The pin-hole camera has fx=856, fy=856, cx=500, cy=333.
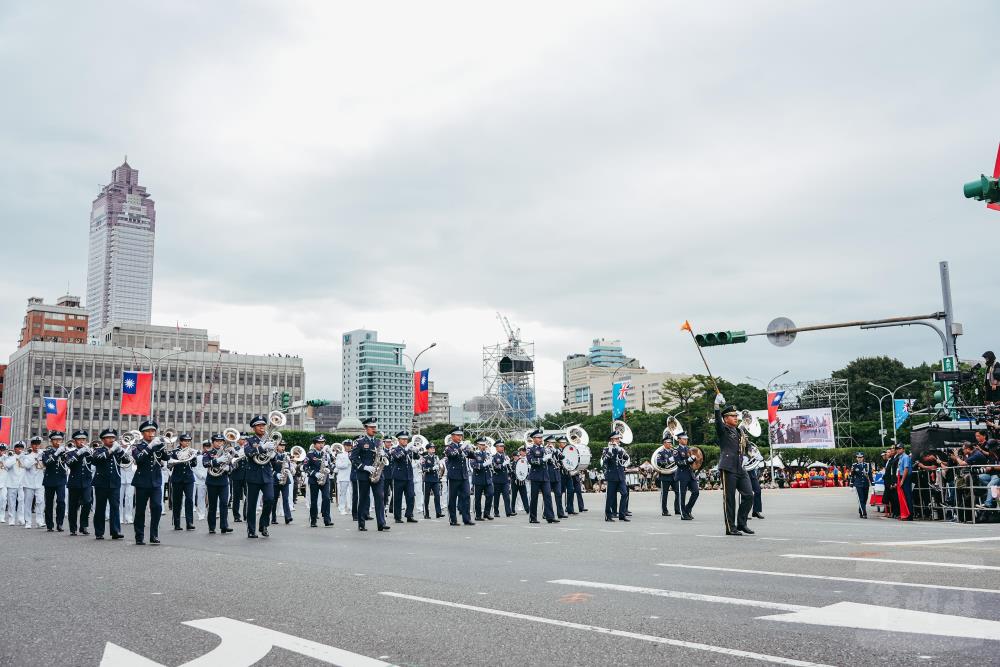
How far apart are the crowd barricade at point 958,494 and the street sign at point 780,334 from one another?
448cm

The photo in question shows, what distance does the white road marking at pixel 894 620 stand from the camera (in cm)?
602

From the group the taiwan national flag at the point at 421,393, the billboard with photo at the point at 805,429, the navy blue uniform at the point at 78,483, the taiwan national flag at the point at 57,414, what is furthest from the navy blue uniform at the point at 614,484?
the billboard with photo at the point at 805,429

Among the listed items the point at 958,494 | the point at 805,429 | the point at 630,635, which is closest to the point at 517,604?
the point at 630,635

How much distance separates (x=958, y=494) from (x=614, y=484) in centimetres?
776

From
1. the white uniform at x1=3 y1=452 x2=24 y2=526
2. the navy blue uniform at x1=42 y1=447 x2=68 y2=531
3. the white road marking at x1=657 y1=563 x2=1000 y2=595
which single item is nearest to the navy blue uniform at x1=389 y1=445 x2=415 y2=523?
the navy blue uniform at x1=42 y1=447 x2=68 y2=531

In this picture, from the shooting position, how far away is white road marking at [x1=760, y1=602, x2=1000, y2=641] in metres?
6.02

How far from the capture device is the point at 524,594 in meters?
8.19

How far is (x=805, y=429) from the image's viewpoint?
6681 centimetres

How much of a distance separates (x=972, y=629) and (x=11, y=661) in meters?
6.68

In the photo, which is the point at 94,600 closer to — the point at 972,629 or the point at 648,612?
the point at 648,612

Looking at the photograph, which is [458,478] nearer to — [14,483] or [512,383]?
[14,483]

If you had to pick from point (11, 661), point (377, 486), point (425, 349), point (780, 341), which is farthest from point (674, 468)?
point (425, 349)

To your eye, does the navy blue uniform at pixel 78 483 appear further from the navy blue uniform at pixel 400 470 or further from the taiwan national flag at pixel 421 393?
the taiwan national flag at pixel 421 393

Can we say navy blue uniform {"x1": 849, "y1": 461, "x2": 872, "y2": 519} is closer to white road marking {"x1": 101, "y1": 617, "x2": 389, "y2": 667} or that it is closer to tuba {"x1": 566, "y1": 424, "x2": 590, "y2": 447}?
tuba {"x1": 566, "y1": 424, "x2": 590, "y2": 447}
